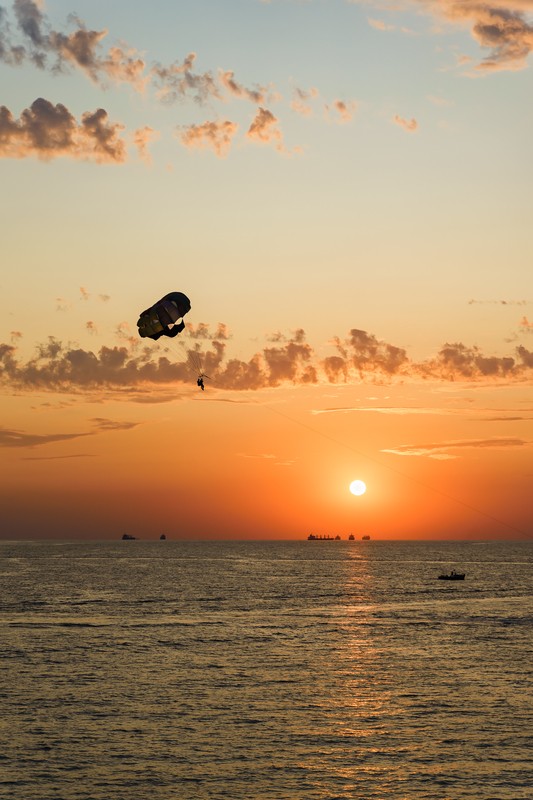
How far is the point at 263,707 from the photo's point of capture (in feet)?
204

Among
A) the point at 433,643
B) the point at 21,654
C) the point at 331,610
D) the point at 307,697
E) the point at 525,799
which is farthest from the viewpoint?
the point at 331,610

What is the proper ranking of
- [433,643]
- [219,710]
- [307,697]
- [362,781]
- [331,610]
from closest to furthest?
[362,781] < [219,710] < [307,697] < [433,643] < [331,610]

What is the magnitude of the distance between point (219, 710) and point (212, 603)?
8113cm

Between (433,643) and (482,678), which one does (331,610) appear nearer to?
(433,643)

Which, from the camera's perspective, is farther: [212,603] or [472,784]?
[212,603]

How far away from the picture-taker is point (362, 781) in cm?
4588

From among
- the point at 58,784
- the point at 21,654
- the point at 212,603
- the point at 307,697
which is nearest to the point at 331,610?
A: the point at 212,603

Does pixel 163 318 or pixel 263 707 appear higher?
pixel 163 318

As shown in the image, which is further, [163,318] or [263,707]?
[163,318]

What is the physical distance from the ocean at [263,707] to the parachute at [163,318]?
2702cm

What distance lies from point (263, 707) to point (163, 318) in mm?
31036

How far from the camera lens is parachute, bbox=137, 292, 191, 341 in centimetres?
7569

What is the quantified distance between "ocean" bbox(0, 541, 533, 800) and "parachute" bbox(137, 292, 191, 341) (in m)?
27.0

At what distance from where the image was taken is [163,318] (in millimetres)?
75750
